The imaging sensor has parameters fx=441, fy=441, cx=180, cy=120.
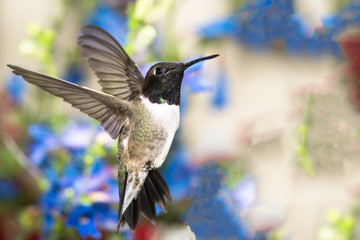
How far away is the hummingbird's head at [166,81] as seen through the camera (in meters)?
0.15

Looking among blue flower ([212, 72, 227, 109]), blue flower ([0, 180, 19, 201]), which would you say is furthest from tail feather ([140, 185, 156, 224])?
blue flower ([212, 72, 227, 109])

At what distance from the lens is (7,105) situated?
44.0 inches

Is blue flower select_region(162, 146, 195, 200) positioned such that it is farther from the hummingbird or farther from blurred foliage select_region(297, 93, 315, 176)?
the hummingbird

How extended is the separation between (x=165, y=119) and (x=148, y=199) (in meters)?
0.04

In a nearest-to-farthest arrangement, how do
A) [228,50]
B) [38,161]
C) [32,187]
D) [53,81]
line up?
[53,81], [38,161], [32,187], [228,50]

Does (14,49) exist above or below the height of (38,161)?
above

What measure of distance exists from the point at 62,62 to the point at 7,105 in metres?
0.18

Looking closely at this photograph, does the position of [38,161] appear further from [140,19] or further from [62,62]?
[62,62]

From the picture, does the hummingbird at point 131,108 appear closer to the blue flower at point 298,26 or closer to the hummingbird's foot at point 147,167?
the hummingbird's foot at point 147,167

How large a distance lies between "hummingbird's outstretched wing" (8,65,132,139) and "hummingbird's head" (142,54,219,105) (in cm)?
2

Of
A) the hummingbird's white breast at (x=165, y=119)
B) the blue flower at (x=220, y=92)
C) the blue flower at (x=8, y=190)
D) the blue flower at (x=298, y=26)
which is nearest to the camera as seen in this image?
the hummingbird's white breast at (x=165, y=119)

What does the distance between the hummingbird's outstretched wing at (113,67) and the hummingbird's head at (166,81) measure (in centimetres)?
4

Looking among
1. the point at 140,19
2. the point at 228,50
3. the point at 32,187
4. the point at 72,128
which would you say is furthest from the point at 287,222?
the point at 228,50

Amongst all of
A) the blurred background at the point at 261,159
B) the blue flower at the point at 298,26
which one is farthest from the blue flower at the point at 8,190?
the blue flower at the point at 298,26
